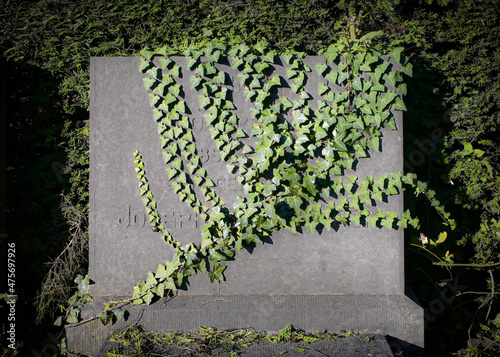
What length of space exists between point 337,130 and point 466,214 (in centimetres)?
176

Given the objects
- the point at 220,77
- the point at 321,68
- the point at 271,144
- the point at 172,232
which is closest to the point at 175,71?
the point at 220,77

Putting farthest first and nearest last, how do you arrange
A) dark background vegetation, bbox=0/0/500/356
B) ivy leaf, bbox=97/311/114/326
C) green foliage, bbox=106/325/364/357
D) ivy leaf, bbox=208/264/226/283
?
dark background vegetation, bbox=0/0/500/356 → ivy leaf, bbox=208/264/226/283 → ivy leaf, bbox=97/311/114/326 → green foliage, bbox=106/325/364/357

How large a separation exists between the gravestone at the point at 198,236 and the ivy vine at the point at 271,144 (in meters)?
0.06

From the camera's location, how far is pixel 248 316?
2.91 m

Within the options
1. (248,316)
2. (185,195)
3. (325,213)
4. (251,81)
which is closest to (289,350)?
(248,316)

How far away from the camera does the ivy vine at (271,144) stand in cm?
288

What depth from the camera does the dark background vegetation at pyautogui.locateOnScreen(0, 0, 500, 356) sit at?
344 centimetres

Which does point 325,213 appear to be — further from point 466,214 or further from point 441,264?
point 466,214

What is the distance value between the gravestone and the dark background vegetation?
0.63 m

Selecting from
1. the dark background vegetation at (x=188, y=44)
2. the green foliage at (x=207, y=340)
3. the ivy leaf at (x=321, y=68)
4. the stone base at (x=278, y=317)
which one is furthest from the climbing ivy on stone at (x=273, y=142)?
the dark background vegetation at (x=188, y=44)

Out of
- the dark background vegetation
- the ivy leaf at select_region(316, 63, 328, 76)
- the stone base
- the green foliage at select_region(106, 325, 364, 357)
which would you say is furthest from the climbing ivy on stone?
the dark background vegetation

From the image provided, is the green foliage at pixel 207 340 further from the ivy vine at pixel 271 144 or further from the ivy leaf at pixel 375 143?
the ivy leaf at pixel 375 143

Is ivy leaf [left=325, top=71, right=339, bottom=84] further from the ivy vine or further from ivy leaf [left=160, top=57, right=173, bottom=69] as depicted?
ivy leaf [left=160, top=57, right=173, bottom=69]

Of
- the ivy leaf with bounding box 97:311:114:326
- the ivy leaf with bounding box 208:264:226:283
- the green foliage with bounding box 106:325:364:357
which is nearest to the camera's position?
the green foliage with bounding box 106:325:364:357
